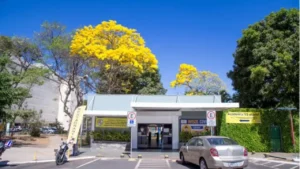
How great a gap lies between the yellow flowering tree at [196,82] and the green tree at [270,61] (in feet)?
46.4

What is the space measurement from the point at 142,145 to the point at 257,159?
9.07m

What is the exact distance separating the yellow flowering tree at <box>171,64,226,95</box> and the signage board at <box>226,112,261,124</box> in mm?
19847

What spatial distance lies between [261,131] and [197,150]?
33.1 ft

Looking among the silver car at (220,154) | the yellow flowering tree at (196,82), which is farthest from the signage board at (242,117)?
the yellow flowering tree at (196,82)

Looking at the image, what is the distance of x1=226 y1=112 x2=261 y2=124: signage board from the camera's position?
19.4m

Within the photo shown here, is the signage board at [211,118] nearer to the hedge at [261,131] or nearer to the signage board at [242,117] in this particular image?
the hedge at [261,131]

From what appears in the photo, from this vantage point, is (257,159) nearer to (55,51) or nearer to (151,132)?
(151,132)

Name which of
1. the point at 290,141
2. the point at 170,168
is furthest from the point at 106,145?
the point at 290,141

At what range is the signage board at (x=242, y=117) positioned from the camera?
1938 cm

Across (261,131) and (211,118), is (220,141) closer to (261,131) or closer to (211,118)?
(211,118)

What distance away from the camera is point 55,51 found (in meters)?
26.3

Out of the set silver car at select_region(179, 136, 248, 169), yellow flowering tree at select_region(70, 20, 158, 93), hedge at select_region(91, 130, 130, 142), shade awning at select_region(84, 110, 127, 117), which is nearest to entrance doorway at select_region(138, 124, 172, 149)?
hedge at select_region(91, 130, 130, 142)

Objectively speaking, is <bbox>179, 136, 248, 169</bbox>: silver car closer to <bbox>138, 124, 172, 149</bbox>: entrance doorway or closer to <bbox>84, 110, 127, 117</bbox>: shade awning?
<bbox>138, 124, 172, 149</bbox>: entrance doorway

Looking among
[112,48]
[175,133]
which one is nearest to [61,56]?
[112,48]
